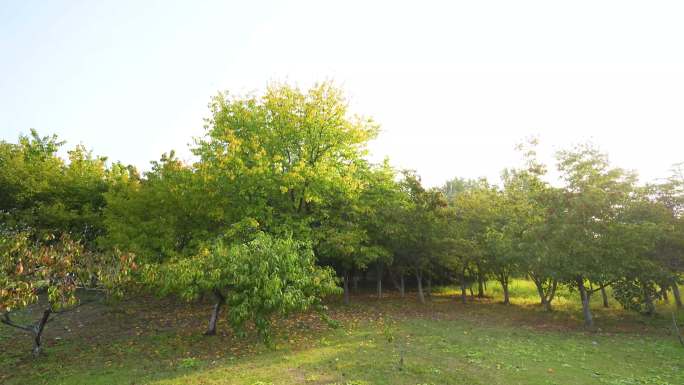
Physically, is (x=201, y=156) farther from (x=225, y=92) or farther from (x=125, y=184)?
(x=125, y=184)

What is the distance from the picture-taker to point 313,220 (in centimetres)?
2197

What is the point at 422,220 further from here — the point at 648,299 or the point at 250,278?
the point at 250,278

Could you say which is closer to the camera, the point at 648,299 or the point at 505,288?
the point at 648,299

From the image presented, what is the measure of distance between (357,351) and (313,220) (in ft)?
32.4

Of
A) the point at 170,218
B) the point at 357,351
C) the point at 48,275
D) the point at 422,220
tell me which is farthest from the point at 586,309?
the point at 48,275

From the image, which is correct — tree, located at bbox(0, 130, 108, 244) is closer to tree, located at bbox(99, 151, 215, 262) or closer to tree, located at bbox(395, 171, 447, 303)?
tree, located at bbox(99, 151, 215, 262)

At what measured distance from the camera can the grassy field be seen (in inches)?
426

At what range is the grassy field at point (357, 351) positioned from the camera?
35.5 feet

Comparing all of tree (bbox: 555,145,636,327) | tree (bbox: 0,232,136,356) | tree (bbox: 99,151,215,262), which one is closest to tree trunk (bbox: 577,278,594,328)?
tree (bbox: 555,145,636,327)

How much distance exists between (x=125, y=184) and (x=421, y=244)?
21.4 metres

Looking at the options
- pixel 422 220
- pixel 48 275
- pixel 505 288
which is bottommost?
pixel 505 288

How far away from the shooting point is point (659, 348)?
49.0ft

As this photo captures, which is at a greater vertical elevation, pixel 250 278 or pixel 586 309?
pixel 250 278

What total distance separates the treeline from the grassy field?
65.3 inches
